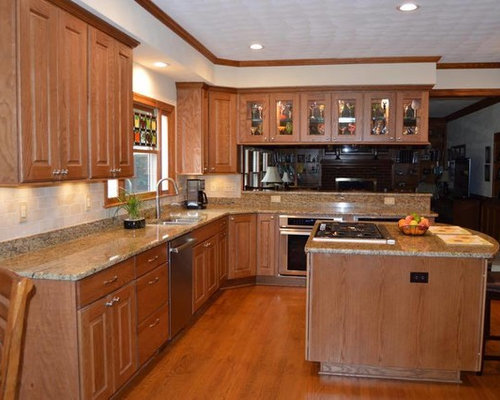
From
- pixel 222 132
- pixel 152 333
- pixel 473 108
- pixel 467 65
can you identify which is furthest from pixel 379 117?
pixel 473 108

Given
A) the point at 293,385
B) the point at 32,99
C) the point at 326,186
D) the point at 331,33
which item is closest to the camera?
the point at 32,99

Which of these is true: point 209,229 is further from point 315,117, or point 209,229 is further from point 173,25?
point 315,117

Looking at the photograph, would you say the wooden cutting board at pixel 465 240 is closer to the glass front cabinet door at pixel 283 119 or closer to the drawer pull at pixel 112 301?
the drawer pull at pixel 112 301

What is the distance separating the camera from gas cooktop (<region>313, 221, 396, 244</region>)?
336cm

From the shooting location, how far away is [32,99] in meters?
2.44

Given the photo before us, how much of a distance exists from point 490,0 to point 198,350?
342 cm

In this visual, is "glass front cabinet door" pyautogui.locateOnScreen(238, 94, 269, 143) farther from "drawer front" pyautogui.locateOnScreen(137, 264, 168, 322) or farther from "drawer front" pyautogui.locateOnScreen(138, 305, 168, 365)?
"drawer front" pyautogui.locateOnScreen(138, 305, 168, 365)

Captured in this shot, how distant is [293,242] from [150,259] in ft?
8.50

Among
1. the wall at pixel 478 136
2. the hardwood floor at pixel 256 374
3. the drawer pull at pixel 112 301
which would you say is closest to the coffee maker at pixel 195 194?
the hardwood floor at pixel 256 374

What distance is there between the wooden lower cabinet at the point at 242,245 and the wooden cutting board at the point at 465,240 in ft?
8.02

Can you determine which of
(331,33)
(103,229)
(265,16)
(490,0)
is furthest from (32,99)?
(490,0)

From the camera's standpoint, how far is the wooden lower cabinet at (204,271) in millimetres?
4377

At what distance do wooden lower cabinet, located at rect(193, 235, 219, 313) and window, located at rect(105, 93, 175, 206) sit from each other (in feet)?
2.58

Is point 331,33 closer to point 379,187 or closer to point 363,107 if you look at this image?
point 363,107
